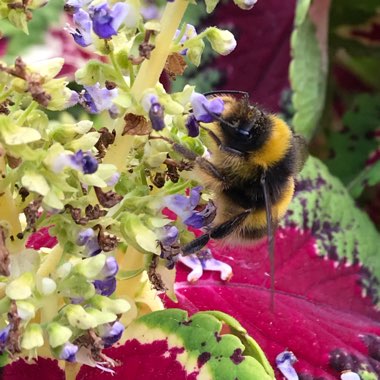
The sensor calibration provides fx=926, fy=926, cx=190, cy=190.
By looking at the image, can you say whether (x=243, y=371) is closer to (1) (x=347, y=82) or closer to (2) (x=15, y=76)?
(2) (x=15, y=76)

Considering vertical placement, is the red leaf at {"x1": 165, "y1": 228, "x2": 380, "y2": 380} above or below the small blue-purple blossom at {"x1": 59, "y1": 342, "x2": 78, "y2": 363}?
below

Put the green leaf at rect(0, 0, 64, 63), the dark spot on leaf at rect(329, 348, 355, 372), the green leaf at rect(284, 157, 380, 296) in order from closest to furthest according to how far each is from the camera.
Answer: the dark spot on leaf at rect(329, 348, 355, 372), the green leaf at rect(284, 157, 380, 296), the green leaf at rect(0, 0, 64, 63)

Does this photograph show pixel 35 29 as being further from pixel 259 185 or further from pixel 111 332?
pixel 111 332

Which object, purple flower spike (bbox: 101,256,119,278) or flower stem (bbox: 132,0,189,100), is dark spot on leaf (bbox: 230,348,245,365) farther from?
flower stem (bbox: 132,0,189,100)

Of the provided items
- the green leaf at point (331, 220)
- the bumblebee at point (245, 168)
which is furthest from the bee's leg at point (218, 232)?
the green leaf at point (331, 220)

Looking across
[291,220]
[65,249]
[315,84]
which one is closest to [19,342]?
[65,249]

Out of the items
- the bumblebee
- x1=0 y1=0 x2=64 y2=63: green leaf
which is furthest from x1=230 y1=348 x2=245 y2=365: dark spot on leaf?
x1=0 y1=0 x2=64 y2=63: green leaf

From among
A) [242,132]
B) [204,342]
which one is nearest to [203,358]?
[204,342]
